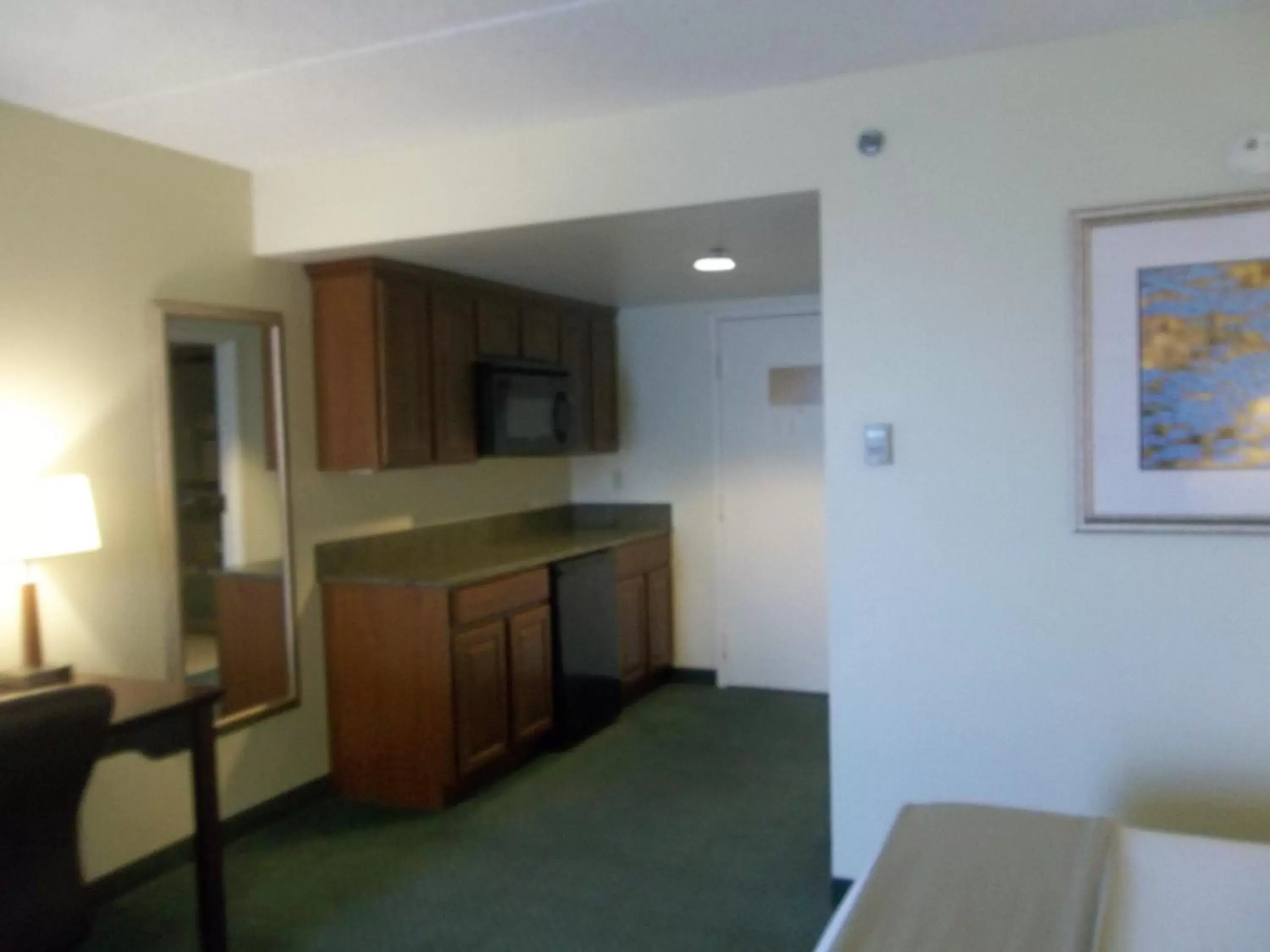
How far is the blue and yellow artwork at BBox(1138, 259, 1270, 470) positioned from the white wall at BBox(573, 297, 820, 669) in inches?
117

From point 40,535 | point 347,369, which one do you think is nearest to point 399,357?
point 347,369

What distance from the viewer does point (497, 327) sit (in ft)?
15.1

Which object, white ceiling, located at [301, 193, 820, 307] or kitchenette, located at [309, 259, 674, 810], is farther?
kitchenette, located at [309, 259, 674, 810]

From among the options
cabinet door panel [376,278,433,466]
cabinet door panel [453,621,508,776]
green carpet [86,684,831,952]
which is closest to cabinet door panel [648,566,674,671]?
green carpet [86,684,831,952]

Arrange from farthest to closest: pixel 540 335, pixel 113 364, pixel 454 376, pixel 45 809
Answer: pixel 540 335, pixel 454 376, pixel 113 364, pixel 45 809

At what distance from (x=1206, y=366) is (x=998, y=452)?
523 millimetres

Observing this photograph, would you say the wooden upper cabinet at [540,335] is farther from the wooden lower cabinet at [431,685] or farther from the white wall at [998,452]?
the white wall at [998,452]

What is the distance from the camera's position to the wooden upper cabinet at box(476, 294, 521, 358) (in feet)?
14.7

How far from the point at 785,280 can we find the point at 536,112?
1875mm

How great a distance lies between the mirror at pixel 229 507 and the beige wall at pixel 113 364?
7cm

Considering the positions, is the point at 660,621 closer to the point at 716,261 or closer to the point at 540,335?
the point at 540,335

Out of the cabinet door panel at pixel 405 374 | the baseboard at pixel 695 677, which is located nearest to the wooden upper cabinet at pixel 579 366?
the cabinet door panel at pixel 405 374

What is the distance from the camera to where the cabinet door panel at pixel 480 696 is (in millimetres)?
3893

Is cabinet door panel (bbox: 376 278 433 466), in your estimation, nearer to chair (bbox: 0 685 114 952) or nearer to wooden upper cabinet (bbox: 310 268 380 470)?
wooden upper cabinet (bbox: 310 268 380 470)
